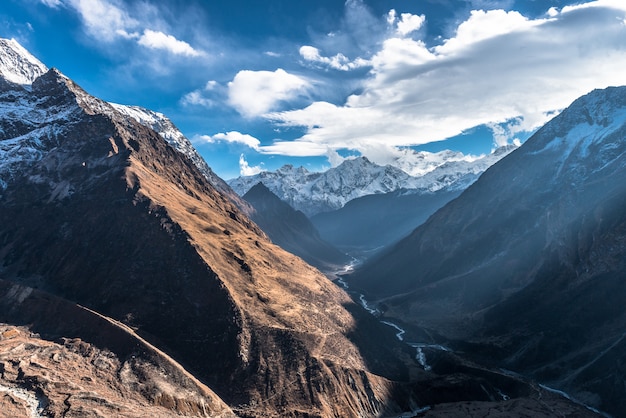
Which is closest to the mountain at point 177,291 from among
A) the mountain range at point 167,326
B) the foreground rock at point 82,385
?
the mountain range at point 167,326

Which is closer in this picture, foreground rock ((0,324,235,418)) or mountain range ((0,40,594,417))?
foreground rock ((0,324,235,418))

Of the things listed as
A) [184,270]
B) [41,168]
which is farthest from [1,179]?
[184,270]

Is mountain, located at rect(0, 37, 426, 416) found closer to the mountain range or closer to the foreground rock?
the mountain range

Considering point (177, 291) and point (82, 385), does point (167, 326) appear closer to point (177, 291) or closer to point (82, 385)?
point (177, 291)

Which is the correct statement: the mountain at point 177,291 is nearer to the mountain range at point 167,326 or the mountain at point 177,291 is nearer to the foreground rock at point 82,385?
the mountain range at point 167,326

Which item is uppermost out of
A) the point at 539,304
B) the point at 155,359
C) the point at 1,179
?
the point at 1,179

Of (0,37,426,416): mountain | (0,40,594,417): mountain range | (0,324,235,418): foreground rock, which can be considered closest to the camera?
(0,324,235,418): foreground rock

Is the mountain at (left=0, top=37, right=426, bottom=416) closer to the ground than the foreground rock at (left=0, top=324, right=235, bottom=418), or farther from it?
farther from it

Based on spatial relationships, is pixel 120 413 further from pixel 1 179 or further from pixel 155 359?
pixel 1 179

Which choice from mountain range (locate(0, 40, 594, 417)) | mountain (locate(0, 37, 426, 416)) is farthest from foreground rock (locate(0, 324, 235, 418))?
mountain (locate(0, 37, 426, 416))

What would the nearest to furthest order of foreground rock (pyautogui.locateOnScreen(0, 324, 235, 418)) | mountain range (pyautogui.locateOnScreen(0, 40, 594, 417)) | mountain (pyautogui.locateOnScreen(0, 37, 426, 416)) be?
foreground rock (pyautogui.locateOnScreen(0, 324, 235, 418)) → mountain range (pyautogui.locateOnScreen(0, 40, 594, 417)) → mountain (pyautogui.locateOnScreen(0, 37, 426, 416))
